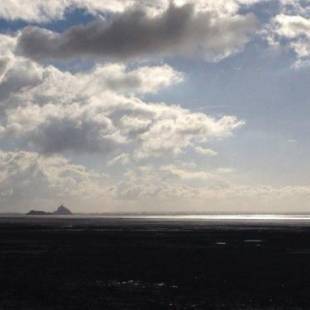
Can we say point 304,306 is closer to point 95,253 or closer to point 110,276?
point 110,276

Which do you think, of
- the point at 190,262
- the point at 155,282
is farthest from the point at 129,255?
the point at 155,282

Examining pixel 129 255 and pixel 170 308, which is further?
pixel 129 255

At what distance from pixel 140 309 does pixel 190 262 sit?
24.7m

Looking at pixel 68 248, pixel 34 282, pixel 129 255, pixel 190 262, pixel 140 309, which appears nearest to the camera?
pixel 140 309

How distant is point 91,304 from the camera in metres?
31.8

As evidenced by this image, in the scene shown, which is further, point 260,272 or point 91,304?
point 260,272

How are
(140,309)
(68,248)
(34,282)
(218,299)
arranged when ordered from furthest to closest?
1. (68,248)
2. (34,282)
3. (218,299)
4. (140,309)

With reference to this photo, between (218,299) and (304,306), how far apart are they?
16.3ft

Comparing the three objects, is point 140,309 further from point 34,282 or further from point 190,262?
point 190,262

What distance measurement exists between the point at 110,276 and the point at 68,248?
29.0 metres

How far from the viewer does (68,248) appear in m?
72.2

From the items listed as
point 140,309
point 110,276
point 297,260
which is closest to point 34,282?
point 110,276

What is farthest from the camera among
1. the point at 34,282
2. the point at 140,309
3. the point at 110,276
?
the point at 110,276

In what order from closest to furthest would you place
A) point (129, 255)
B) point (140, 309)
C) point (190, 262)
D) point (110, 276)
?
point (140, 309)
point (110, 276)
point (190, 262)
point (129, 255)
